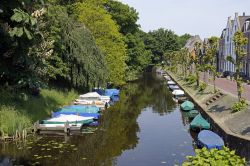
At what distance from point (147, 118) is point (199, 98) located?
12079 millimetres

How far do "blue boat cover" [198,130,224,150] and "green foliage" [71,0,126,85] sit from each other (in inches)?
1103

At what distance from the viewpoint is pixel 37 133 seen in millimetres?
27812

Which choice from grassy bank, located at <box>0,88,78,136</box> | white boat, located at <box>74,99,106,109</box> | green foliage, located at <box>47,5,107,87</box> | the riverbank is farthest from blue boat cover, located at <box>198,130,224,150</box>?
green foliage, located at <box>47,5,107,87</box>

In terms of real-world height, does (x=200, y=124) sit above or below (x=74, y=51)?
below

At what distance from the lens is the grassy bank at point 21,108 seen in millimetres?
25750

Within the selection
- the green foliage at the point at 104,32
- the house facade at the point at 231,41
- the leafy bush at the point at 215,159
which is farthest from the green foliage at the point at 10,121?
the house facade at the point at 231,41

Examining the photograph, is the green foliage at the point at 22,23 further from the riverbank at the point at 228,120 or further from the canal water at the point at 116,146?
the riverbank at the point at 228,120

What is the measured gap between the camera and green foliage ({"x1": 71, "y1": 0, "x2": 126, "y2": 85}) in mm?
51875

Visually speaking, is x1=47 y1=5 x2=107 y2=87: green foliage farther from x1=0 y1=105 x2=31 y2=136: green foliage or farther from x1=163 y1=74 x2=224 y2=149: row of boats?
x1=163 y1=74 x2=224 y2=149: row of boats

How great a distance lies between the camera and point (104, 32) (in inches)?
2122

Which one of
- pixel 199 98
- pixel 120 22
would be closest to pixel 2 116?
pixel 199 98

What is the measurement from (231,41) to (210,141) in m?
61.0

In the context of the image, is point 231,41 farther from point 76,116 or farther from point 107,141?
point 107,141

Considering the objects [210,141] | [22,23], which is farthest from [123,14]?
[22,23]
